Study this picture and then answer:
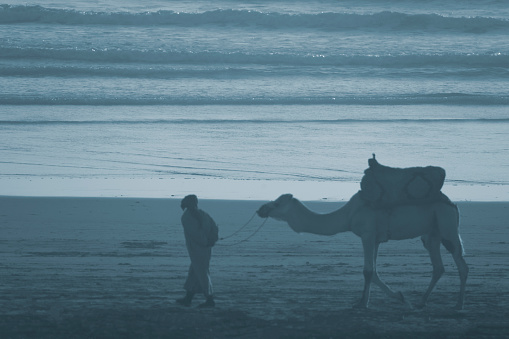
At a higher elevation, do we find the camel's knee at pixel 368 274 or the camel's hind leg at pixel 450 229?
the camel's hind leg at pixel 450 229

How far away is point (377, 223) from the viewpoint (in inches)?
362

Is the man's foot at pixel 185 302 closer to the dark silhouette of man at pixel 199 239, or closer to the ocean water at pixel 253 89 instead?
the dark silhouette of man at pixel 199 239

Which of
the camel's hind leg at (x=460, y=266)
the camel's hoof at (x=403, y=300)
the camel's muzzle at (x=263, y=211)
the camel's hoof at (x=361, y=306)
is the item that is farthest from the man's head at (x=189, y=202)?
the camel's hind leg at (x=460, y=266)

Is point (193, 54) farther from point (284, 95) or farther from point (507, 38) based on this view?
point (507, 38)

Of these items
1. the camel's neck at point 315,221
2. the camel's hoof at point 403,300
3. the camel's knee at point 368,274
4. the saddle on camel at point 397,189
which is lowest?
the camel's hoof at point 403,300

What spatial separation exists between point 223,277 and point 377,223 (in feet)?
7.38

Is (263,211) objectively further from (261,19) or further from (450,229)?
(261,19)

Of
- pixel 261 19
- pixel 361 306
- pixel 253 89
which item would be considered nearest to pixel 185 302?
pixel 361 306

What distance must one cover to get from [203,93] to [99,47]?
33.3ft

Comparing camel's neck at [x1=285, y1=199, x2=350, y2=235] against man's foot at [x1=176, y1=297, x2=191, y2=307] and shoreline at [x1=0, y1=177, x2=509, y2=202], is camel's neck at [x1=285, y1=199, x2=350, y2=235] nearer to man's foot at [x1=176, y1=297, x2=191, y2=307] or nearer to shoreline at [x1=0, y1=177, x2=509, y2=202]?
man's foot at [x1=176, y1=297, x2=191, y2=307]

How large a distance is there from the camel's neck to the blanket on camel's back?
35 centimetres

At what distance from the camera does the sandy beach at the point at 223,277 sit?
28.5 ft

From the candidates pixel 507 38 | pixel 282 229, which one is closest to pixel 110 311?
pixel 282 229

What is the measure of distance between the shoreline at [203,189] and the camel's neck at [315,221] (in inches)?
212
